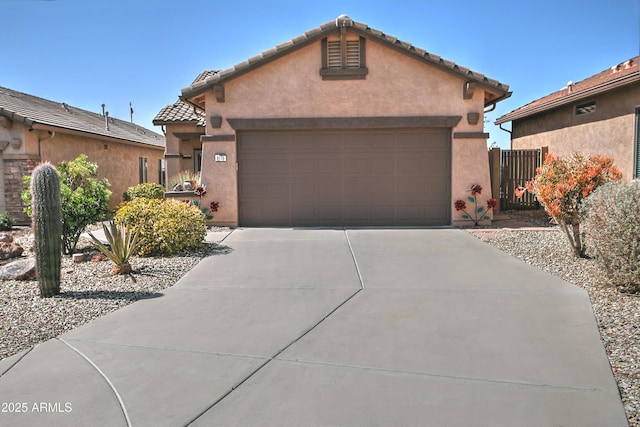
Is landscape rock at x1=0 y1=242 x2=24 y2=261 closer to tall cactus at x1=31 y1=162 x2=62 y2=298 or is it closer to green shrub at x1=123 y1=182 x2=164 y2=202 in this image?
tall cactus at x1=31 y1=162 x2=62 y2=298

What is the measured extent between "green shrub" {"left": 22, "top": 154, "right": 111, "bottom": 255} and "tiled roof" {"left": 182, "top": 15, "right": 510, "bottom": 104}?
11.9ft

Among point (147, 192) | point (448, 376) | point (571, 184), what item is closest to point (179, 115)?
point (147, 192)

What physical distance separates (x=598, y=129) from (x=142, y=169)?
2056 centimetres

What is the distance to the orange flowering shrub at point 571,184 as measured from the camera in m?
7.72

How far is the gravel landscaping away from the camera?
3.62 metres

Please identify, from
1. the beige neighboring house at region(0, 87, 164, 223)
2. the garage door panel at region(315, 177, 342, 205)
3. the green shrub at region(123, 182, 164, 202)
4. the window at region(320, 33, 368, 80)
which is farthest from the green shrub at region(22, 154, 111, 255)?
the green shrub at region(123, 182, 164, 202)

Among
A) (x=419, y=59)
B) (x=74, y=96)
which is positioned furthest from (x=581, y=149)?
(x=74, y=96)

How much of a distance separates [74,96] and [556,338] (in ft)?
117

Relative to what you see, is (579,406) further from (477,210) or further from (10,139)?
(10,139)

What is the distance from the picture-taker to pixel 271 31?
13867 millimetres

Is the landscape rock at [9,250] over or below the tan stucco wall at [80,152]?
below

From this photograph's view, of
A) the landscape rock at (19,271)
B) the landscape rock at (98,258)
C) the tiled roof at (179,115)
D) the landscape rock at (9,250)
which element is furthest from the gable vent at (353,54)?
the landscape rock at (9,250)

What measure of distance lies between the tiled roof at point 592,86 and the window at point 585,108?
383 millimetres

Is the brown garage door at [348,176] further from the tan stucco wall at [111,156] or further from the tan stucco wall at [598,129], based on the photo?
the tan stucco wall at [111,156]
